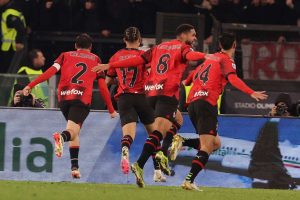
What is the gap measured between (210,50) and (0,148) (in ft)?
15.0

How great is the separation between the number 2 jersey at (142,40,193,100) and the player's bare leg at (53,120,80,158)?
3.92ft

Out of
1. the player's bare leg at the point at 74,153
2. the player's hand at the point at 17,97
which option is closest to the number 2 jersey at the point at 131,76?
the player's bare leg at the point at 74,153

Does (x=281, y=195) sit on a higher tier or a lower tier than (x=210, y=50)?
lower

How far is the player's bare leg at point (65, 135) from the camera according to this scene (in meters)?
16.1

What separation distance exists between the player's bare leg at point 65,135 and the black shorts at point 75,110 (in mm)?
76

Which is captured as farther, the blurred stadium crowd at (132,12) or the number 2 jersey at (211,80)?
the blurred stadium crowd at (132,12)

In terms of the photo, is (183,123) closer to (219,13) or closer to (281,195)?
(281,195)

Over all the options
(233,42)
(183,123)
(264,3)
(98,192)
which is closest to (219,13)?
(264,3)

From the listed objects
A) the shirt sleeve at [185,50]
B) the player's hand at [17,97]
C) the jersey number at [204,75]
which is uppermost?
the shirt sleeve at [185,50]

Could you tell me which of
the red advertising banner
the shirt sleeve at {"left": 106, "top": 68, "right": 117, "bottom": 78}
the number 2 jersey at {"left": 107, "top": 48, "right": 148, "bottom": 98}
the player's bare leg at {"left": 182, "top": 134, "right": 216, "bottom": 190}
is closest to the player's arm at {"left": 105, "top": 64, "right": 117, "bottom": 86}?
the shirt sleeve at {"left": 106, "top": 68, "right": 117, "bottom": 78}

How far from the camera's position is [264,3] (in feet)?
74.1

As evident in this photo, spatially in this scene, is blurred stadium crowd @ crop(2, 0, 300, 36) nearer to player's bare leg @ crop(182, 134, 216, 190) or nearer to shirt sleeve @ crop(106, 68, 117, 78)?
shirt sleeve @ crop(106, 68, 117, 78)

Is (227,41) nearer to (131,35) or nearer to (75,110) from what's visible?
(131,35)

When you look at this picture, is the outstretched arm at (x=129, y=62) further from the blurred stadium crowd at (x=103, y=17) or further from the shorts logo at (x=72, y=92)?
the blurred stadium crowd at (x=103, y=17)
